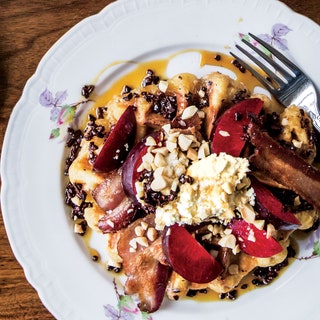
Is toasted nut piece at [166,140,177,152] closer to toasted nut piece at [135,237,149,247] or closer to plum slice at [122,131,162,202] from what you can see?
plum slice at [122,131,162,202]

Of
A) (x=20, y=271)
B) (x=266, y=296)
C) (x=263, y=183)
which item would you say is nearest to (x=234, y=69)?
(x=263, y=183)

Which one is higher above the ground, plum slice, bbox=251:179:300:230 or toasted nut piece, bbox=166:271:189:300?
plum slice, bbox=251:179:300:230

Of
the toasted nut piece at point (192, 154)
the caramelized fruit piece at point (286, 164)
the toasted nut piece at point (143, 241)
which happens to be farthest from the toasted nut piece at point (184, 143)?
the toasted nut piece at point (143, 241)

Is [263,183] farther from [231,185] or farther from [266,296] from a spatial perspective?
[266,296]

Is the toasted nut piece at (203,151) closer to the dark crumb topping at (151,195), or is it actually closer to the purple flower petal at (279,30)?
the dark crumb topping at (151,195)

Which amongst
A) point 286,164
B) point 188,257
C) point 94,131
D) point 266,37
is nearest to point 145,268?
point 188,257

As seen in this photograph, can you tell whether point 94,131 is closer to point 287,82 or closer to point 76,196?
point 76,196

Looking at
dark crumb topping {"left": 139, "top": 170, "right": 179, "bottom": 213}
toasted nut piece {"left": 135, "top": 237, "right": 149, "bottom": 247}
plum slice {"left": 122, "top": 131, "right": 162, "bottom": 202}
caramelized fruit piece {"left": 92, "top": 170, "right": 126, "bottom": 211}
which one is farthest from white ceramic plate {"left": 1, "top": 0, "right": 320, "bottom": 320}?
dark crumb topping {"left": 139, "top": 170, "right": 179, "bottom": 213}
